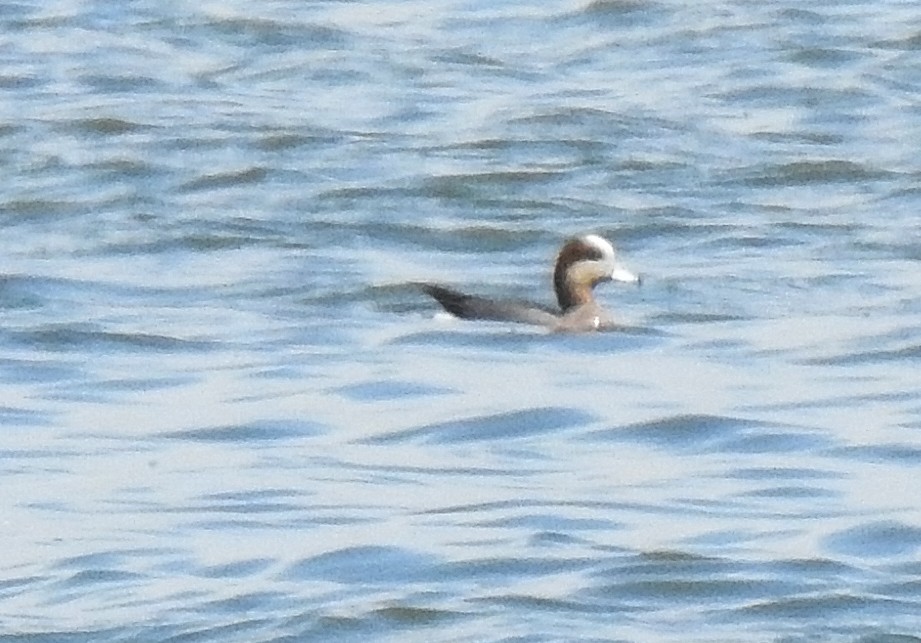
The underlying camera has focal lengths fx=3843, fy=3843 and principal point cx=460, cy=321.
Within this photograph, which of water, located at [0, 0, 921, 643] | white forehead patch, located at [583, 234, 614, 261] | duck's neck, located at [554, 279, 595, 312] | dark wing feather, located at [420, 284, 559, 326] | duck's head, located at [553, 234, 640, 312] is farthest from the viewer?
white forehead patch, located at [583, 234, 614, 261]

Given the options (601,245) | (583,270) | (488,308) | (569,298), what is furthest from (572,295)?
(488,308)

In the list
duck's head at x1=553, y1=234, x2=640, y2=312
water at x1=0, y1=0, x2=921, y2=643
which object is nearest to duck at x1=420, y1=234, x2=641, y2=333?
duck's head at x1=553, y1=234, x2=640, y2=312

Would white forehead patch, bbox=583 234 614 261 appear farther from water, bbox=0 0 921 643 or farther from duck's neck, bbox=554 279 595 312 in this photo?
water, bbox=0 0 921 643

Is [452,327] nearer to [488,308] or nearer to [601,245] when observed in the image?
[488,308]

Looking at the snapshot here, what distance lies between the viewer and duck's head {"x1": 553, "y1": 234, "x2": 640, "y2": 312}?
16266mm

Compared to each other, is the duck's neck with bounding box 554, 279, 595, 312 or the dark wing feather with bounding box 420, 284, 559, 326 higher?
the dark wing feather with bounding box 420, 284, 559, 326

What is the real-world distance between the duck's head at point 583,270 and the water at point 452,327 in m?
0.23

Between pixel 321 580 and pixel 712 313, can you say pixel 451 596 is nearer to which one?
pixel 321 580

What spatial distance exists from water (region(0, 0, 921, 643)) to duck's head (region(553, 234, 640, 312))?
0.76ft

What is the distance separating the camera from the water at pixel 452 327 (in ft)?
34.1

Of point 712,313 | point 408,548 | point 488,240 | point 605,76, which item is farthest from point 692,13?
point 408,548

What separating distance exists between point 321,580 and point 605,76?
12800mm

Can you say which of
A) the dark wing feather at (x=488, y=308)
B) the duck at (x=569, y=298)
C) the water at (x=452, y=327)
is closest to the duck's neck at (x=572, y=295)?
the duck at (x=569, y=298)

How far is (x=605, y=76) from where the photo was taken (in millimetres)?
22953
